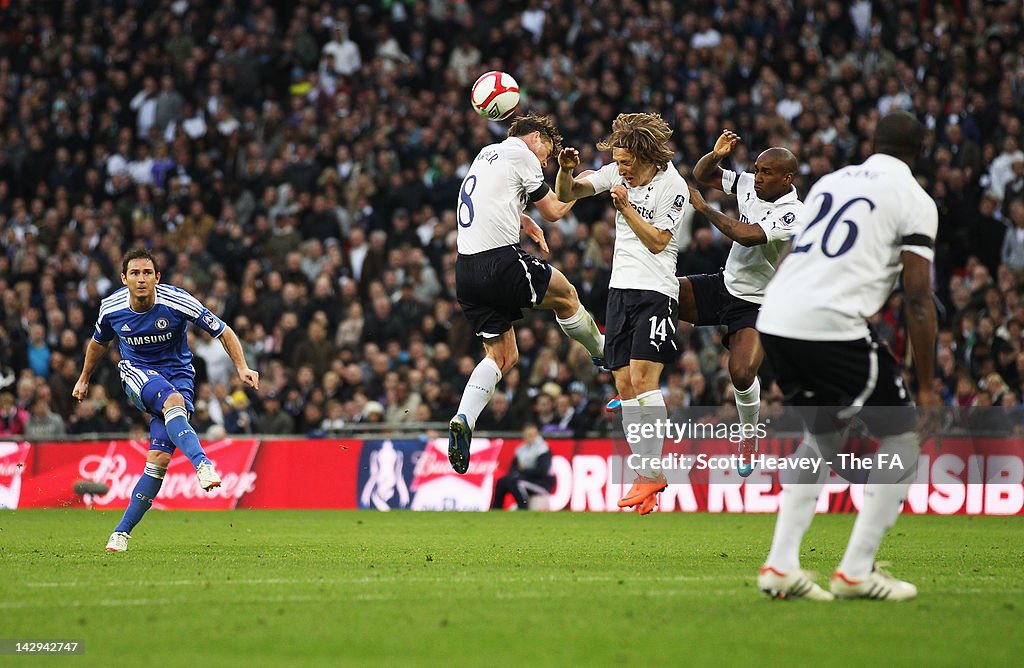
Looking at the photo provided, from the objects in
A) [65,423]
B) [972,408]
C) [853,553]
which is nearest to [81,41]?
[65,423]

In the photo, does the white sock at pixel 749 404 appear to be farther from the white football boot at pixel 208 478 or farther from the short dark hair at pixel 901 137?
the short dark hair at pixel 901 137

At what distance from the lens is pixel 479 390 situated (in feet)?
37.2

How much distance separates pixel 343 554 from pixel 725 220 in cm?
393

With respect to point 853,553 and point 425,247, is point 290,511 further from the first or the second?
point 853,553

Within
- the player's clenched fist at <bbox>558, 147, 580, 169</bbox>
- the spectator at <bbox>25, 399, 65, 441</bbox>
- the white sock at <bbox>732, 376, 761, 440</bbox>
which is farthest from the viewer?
the spectator at <bbox>25, 399, 65, 441</bbox>

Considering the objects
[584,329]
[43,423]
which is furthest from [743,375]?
[43,423]

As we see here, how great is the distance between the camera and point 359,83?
26781mm

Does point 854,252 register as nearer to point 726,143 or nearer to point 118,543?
point 726,143

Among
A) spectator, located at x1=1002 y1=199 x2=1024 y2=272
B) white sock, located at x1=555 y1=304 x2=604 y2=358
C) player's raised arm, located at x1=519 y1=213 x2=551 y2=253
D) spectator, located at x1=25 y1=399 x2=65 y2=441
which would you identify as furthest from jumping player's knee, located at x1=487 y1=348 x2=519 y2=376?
spectator, located at x1=25 y1=399 x2=65 y2=441

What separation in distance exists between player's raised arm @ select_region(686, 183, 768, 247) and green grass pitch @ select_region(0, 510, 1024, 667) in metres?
2.47

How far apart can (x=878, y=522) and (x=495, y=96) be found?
5.60 meters

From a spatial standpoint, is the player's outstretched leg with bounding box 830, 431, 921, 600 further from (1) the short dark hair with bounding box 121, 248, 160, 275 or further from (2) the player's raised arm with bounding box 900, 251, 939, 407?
(1) the short dark hair with bounding box 121, 248, 160, 275

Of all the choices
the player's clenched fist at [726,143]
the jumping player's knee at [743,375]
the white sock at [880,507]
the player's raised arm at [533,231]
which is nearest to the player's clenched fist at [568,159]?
the player's raised arm at [533,231]

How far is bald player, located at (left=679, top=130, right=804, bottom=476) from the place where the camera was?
1171cm
